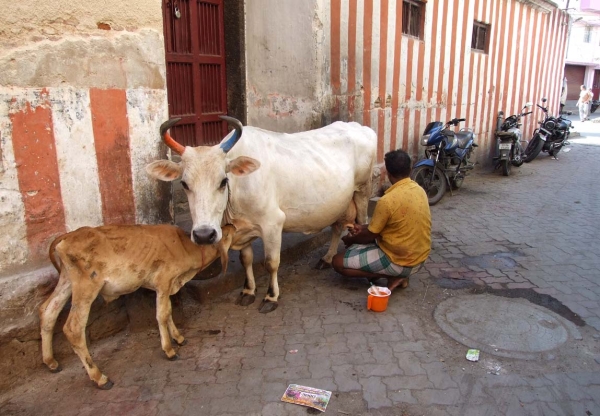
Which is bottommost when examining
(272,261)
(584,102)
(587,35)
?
(272,261)

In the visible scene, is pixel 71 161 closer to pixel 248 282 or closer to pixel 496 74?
pixel 248 282

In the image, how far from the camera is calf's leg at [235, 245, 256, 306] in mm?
4289

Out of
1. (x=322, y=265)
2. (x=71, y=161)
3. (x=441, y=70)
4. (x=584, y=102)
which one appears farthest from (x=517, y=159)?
(x=584, y=102)

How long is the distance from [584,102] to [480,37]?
17.2 m

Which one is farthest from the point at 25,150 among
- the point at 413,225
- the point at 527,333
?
the point at 527,333

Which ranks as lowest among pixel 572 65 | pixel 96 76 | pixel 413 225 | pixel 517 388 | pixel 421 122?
pixel 517 388

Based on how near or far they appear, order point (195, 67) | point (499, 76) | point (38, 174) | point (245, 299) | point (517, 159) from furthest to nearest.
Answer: point (499, 76)
point (517, 159)
point (195, 67)
point (245, 299)
point (38, 174)

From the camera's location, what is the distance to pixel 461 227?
660 cm

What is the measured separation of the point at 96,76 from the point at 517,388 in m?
3.57

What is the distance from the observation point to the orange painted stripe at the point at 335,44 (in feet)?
20.3

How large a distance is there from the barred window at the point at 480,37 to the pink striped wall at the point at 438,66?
128mm

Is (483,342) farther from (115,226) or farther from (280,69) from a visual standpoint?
(280,69)

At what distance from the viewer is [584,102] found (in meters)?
24.0

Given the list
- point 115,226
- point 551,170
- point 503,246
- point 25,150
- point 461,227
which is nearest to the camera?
point 25,150
